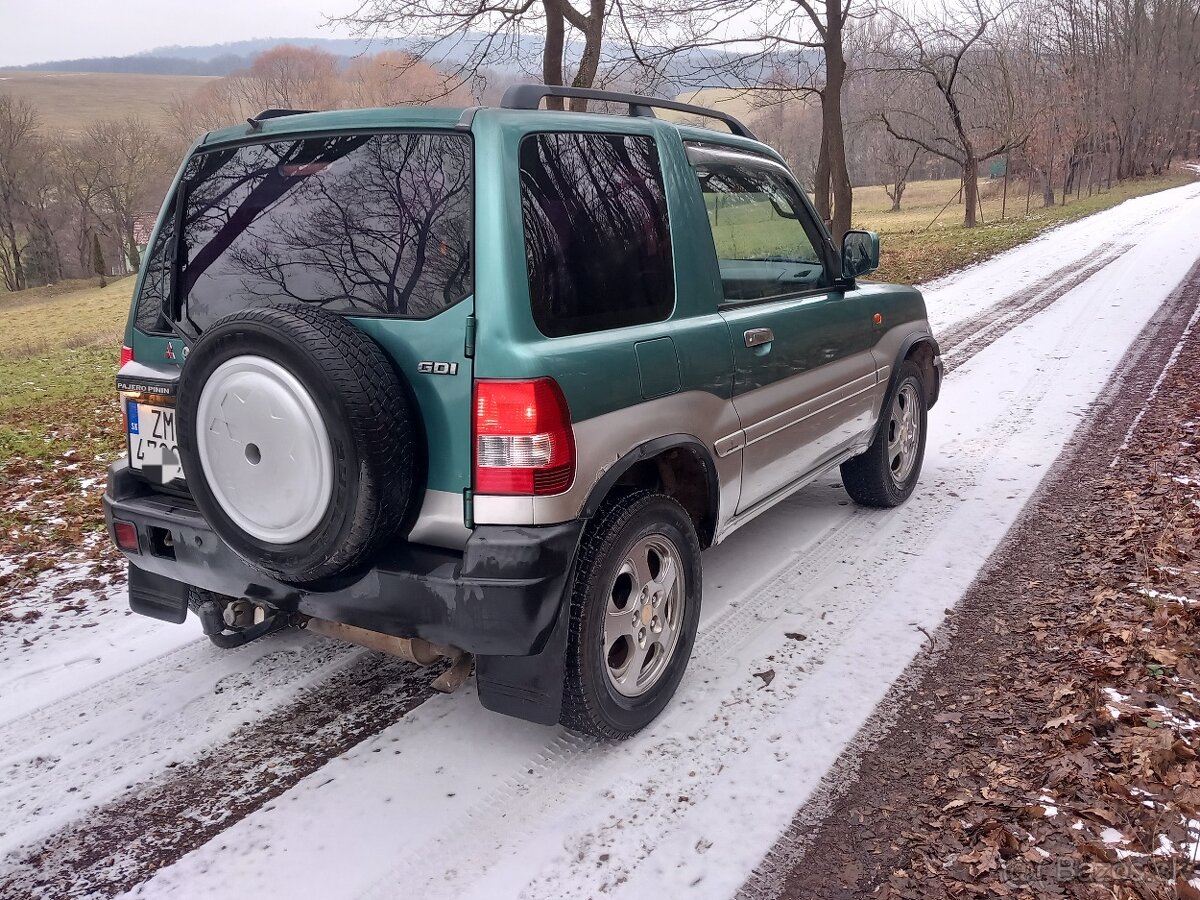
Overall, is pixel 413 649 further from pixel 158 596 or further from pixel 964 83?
pixel 964 83

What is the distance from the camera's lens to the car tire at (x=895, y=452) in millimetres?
5184

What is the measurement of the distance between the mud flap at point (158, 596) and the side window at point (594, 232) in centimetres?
183

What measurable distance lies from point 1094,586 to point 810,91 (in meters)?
18.4

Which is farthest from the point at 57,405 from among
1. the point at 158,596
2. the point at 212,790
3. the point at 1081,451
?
the point at 1081,451

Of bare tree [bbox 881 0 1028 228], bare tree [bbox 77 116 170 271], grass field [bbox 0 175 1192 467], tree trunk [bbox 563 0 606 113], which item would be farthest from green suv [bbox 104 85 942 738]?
bare tree [bbox 77 116 170 271]

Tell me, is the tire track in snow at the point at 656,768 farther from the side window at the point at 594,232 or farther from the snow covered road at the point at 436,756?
the side window at the point at 594,232

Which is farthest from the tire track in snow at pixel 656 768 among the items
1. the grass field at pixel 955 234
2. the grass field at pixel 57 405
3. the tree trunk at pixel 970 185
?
the tree trunk at pixel 970 185

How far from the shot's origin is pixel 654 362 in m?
3.01

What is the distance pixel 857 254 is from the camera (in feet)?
15.0

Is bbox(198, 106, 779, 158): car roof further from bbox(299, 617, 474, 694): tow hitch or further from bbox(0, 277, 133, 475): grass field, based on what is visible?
bbox(0, 277, 133, 475): grass field

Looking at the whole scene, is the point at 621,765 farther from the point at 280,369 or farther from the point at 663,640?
the point at 280,369

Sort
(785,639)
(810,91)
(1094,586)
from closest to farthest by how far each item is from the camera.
Answer: (785,639) → (1094,586) → (810,91)

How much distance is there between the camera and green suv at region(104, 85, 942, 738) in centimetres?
253

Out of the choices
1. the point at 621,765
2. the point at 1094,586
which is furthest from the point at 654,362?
the point at 1094,586
